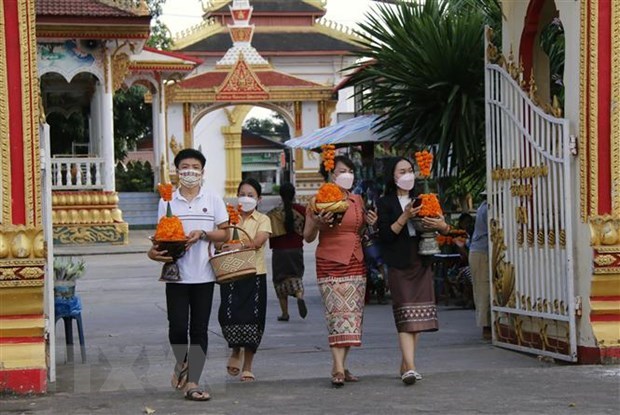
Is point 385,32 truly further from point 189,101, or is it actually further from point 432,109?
point 189,101

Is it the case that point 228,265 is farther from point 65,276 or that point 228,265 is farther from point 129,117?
point 129,117

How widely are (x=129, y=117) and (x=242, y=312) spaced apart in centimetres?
3194

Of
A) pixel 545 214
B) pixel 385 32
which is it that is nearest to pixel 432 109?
pixel 385 32

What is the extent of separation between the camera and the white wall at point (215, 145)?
164 feet

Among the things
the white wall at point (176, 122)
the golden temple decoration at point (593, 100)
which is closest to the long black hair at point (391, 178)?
the golden temple decoration at point (593, 100)

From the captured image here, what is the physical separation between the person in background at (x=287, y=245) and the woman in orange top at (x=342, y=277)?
3.53 meters

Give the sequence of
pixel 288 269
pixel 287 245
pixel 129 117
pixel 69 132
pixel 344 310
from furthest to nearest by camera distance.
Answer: pixel 129 117
pixel 69 132
pixel 288 269
pixel 287 245
pixel 344 310

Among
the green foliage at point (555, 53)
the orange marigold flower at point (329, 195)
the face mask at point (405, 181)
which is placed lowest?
the orange marigold flower at point (329, 195)

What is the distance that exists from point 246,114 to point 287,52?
3074 millimetres

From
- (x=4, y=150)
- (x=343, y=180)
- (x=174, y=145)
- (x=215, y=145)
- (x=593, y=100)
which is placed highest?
(x=215, y=145)

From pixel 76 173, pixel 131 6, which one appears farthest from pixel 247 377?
pixel 76 173

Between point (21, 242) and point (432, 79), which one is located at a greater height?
point (432, 79)

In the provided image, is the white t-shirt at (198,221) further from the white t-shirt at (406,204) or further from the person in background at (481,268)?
the person in background at (481,268)

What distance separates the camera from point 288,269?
13.5m
